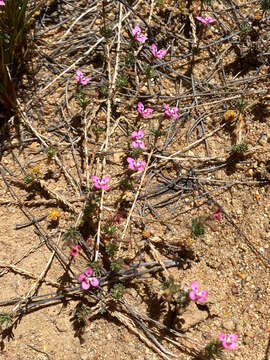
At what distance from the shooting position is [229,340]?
111 inches

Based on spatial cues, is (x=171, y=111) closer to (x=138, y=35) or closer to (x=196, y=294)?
(x=138, y=35)

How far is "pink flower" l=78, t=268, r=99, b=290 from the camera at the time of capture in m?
2.92

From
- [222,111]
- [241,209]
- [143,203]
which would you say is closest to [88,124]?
[143,203]

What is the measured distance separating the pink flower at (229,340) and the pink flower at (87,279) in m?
0.96

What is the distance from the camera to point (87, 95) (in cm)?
359

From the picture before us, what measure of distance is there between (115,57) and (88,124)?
715mm

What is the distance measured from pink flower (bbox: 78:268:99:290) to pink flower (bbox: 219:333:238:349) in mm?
961

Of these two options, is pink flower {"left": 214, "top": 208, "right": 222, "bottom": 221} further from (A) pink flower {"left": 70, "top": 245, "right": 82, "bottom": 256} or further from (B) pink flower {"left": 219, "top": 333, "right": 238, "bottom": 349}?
(A) pink flower {"left": 70, "top": 245, "right": 82, "bottom": 256}

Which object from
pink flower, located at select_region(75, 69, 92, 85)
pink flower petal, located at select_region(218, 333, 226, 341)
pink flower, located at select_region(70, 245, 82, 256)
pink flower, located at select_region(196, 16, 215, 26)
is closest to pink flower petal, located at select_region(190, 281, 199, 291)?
pink flower petal, located at select_region(218, 333, 226, 341)

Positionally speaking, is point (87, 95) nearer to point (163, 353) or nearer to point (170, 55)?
point (170, 55)

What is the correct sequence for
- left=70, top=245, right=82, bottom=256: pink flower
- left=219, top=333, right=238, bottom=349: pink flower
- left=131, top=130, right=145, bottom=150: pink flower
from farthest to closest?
left=131, top=130, right=145, bottom=150: pink flower < left=70, top=245, right=82, bottom=256: pink flower < left=219, top=333, right=238, bottom=349: pink flower

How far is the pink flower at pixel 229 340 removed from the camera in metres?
2.77

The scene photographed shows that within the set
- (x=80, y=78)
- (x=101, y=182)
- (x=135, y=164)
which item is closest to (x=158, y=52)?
(x=80, y=78)

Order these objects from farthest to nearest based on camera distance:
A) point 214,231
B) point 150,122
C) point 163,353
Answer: point 150,122 → point 214,231 → point 163,353
